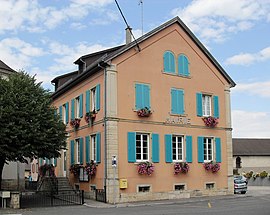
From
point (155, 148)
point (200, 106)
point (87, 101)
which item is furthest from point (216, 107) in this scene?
point (87, 101)

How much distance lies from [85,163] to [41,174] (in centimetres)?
778

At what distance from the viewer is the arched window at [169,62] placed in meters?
28.4

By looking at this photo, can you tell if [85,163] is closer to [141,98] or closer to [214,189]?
[141,98]

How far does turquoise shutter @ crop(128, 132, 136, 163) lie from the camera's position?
1006 inches

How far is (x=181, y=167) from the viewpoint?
27500 mm

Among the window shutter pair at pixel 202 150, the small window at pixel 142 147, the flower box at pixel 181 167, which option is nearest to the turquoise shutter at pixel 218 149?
the window shutter pair at pixel 202 150

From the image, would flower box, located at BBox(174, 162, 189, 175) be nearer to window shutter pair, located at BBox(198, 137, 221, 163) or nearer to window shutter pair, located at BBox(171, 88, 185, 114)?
window shutter pair, located at BBox(198, 137, 221, 163)

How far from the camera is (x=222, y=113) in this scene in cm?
3094

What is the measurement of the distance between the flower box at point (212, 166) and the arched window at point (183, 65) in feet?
20.0

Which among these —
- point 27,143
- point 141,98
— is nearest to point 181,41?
point 141,98

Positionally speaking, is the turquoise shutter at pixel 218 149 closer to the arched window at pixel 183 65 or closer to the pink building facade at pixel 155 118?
the pink building facade at pixel 155 118

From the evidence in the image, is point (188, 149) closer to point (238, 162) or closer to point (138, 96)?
point (138, 96)

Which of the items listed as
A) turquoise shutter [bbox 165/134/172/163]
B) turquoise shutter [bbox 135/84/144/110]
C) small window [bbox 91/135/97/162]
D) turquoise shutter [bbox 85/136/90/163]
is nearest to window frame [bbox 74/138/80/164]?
turquoise shutter [bbox 85/136/90/163]

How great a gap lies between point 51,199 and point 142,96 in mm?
8132
